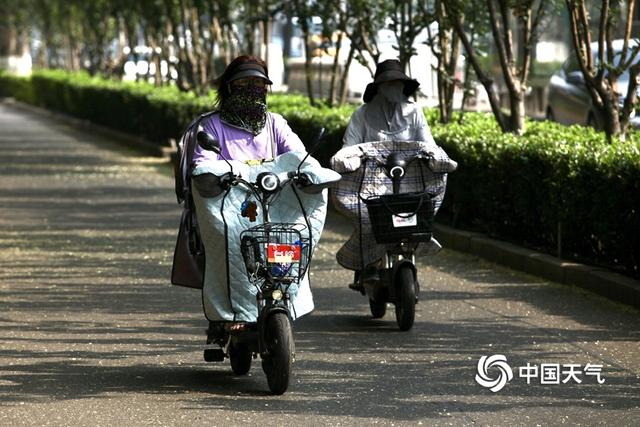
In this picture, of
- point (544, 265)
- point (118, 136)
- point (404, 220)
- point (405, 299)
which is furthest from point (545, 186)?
point (118, 136)

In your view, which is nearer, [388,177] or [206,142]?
[206,142]

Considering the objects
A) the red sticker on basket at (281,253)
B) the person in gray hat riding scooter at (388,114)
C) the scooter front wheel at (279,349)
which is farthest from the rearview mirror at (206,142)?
the person in gray hat riding scooter at (388,114)

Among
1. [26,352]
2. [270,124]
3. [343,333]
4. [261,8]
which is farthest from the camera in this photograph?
[261,8]

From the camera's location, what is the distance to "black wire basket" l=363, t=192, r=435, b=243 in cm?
970

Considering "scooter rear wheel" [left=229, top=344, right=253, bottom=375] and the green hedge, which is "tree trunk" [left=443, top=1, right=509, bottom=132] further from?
"scooter rear wheel" [left=229, top=344, right=253, bottom=375]

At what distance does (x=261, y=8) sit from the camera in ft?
79.9

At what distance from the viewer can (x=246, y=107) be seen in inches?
319

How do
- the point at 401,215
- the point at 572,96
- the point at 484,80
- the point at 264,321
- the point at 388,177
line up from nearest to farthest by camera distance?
1. the point at 264,321
2. the point at 401,215
3. the point at 388,177
4. the point at 484,80
5. the point at 572,96

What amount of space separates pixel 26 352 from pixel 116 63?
116 feet

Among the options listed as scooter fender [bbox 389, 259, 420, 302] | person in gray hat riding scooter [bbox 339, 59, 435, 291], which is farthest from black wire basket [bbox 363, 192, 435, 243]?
person in gray hat riding scooter [bbox 339, 59, 435, 291]

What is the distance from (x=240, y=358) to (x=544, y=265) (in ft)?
13.7

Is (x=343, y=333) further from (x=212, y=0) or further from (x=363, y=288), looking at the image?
(x=212, y=0)

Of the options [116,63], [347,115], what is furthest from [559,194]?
[116,63]

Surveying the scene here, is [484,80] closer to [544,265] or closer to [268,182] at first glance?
[544,265]
